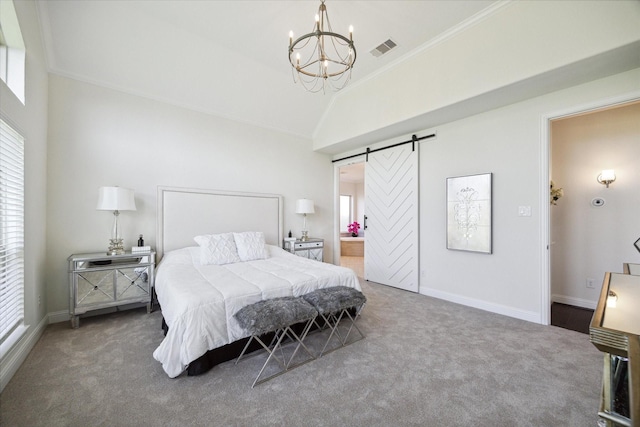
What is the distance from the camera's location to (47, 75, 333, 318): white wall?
120 inches

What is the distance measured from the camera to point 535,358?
223cm

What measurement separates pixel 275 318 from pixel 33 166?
2.88 m

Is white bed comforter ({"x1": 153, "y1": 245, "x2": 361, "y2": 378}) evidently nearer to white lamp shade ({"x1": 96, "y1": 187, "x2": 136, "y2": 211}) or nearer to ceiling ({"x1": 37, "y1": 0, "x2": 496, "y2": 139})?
white lamp shade ({"x1": 96, "y1": 187, "x2": 136, "y2": 211})

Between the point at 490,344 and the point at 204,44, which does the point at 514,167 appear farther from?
the point at 204,44

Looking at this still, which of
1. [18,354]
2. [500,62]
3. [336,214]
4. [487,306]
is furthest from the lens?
[336,214]

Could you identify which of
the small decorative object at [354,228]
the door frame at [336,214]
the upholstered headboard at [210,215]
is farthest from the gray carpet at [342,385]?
the small decorative object at [354,228]

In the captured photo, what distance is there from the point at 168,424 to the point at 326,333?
153cm

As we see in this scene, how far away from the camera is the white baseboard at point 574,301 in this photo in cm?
349

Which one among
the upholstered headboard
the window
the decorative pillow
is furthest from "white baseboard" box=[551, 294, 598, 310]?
the window

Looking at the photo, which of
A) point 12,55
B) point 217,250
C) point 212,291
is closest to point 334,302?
point 212,291

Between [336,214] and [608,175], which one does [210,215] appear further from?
[608,175]

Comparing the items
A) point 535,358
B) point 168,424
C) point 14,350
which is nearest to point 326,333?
point 168,424

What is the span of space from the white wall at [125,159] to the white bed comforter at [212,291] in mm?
988

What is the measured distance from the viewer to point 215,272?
2861mm
